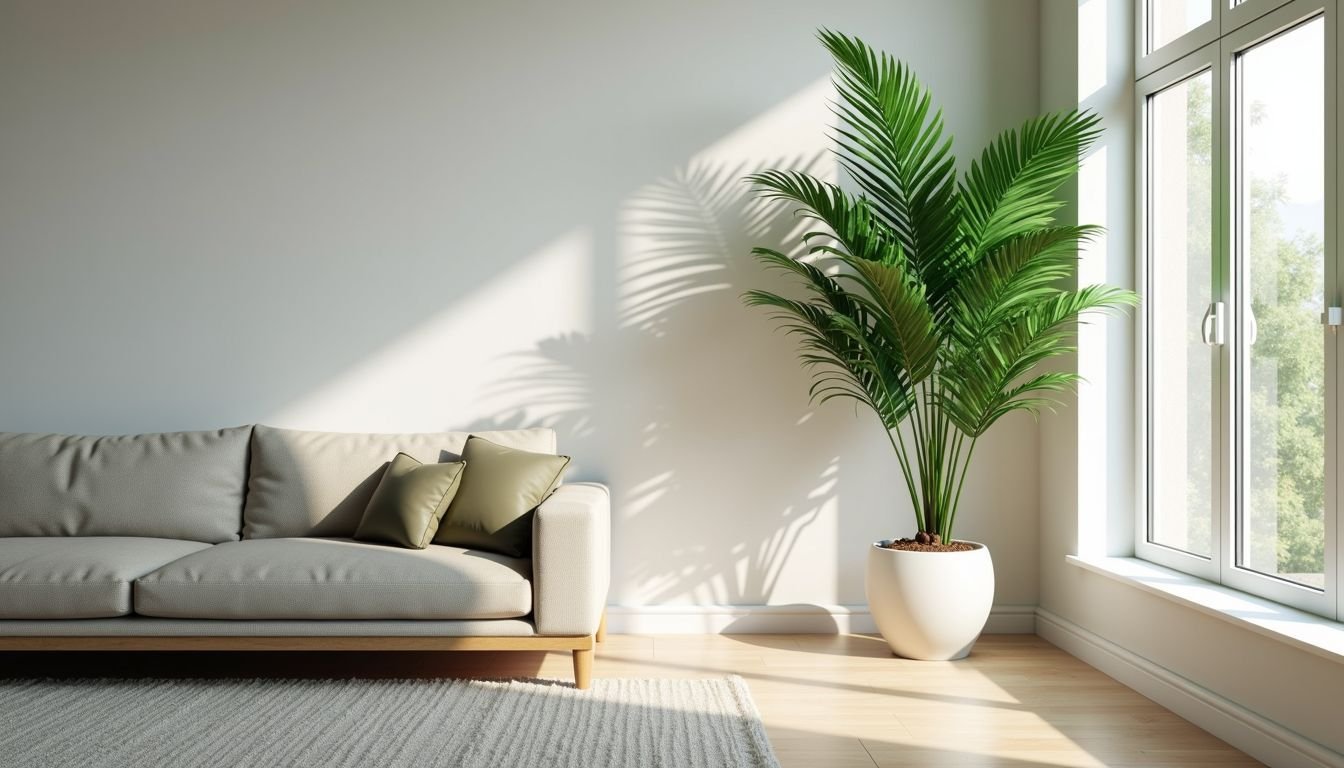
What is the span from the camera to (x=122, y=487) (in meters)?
3.63

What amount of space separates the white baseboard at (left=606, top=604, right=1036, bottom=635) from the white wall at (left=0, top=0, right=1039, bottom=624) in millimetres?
60

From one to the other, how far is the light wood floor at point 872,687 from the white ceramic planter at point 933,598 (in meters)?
0.08

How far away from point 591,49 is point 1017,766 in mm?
2986

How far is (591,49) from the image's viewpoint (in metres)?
4.03

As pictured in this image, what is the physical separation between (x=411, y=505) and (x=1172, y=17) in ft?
10.00

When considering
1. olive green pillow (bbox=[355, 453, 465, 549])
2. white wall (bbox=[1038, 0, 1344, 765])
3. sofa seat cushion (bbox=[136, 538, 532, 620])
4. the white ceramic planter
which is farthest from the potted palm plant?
sofa seat cushion (bbox=[136, 538, 532, 620])

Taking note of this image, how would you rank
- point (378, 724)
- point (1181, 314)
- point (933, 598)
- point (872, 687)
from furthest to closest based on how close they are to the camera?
point (933, 598) < point (1181, 314) < point (872, 687) < point (378, 724)

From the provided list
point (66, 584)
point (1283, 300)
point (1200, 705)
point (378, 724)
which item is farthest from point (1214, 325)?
point (66, 584)

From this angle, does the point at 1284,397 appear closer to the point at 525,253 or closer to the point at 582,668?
the point at 582,668

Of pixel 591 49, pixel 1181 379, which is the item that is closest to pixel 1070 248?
pixel 1181 379

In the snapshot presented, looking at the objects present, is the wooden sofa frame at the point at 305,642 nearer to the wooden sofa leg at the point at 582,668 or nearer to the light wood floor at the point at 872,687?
the wooden sofa leg at the point at 582,668

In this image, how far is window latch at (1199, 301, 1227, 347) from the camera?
9.91ft

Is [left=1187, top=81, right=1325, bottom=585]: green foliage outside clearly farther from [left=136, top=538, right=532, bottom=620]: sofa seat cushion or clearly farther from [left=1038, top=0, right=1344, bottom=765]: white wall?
[left=136, top=538, right=532, bottom=620]: sofa seat cushion

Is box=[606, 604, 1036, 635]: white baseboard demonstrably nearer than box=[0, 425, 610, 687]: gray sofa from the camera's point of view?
No
